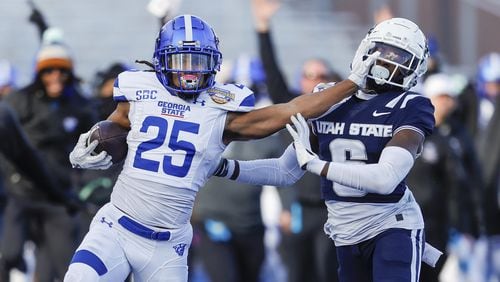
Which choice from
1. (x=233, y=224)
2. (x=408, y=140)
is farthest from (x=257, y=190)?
(x=408, y=140)

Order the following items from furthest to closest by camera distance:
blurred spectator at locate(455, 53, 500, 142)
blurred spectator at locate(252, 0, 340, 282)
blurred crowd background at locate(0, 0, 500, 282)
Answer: blurred spectator at locate(455, 53, 500, 142), blurred spectator at locate(252, 0, 340, 282), blurred crowd background at locate(0, 0, 500, 282)

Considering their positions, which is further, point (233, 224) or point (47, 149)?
point (47, 149)

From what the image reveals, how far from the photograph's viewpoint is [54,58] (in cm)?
991

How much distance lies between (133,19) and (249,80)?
6.29 m

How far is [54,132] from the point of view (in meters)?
9.91

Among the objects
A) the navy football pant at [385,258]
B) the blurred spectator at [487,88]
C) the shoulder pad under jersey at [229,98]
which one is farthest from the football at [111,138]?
the blurred spectator at [487,88]

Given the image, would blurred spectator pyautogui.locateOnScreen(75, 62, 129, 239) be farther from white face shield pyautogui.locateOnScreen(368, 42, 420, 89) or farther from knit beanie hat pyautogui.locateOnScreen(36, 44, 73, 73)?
white face shield pyautogui.locateOnScreen(368, 42, 420, 89)

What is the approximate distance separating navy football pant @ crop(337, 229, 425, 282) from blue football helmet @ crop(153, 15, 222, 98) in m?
1.08

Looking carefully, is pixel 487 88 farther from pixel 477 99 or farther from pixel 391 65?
pixel 391 65

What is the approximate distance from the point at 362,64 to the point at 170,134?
97 centimetres

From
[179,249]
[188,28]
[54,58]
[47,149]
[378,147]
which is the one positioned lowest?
[179,249]

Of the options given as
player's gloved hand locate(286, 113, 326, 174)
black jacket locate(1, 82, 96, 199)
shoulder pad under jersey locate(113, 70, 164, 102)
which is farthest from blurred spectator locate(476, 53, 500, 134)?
shoulder pad under jersey locate(113, 70, 164, 102)

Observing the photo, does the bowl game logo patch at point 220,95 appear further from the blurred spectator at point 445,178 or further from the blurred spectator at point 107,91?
the blurred spectator at point 445,178

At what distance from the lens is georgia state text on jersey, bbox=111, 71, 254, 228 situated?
21.5ft
